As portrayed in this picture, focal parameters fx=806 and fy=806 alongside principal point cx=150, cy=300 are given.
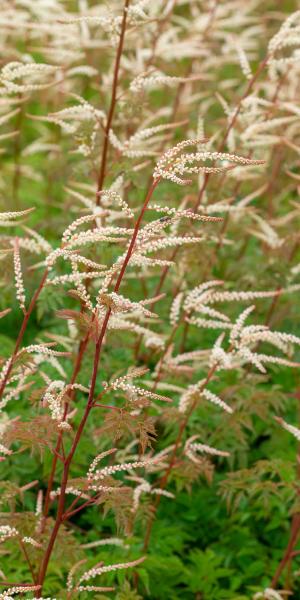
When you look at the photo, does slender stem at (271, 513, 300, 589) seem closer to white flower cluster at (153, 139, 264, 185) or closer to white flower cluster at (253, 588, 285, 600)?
white flower cluster at (253, 588, 285, 600)

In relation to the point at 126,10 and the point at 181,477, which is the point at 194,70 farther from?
the point at 181,477

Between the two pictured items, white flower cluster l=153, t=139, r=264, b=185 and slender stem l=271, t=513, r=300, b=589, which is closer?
white flower cluster l=153, t=139, r=264, b=185

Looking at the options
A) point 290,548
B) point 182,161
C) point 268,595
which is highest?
point 182,161

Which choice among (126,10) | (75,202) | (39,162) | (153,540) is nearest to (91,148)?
(126,10)

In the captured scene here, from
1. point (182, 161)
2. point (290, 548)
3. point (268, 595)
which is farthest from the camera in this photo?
point (290, 548)

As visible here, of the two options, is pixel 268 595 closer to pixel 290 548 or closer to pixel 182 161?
pixel 290 548

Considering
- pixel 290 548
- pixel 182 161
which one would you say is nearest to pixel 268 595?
pixel 290 548

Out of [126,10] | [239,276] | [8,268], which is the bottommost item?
[239,276]

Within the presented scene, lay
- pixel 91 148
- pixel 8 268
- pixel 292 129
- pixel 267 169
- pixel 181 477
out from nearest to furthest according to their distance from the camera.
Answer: pixel 8 268 → pixel 91 148 → pixel 181 477 → pixel 292 129 → pixel 267 169

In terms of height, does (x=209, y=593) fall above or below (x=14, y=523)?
below

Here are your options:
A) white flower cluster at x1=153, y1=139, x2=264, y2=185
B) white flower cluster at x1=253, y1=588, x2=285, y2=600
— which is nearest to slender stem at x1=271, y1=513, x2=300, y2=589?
white flower cluster at x1=253, y1=588, x2=285, y2=600

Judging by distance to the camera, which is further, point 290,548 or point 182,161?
point 290,548
